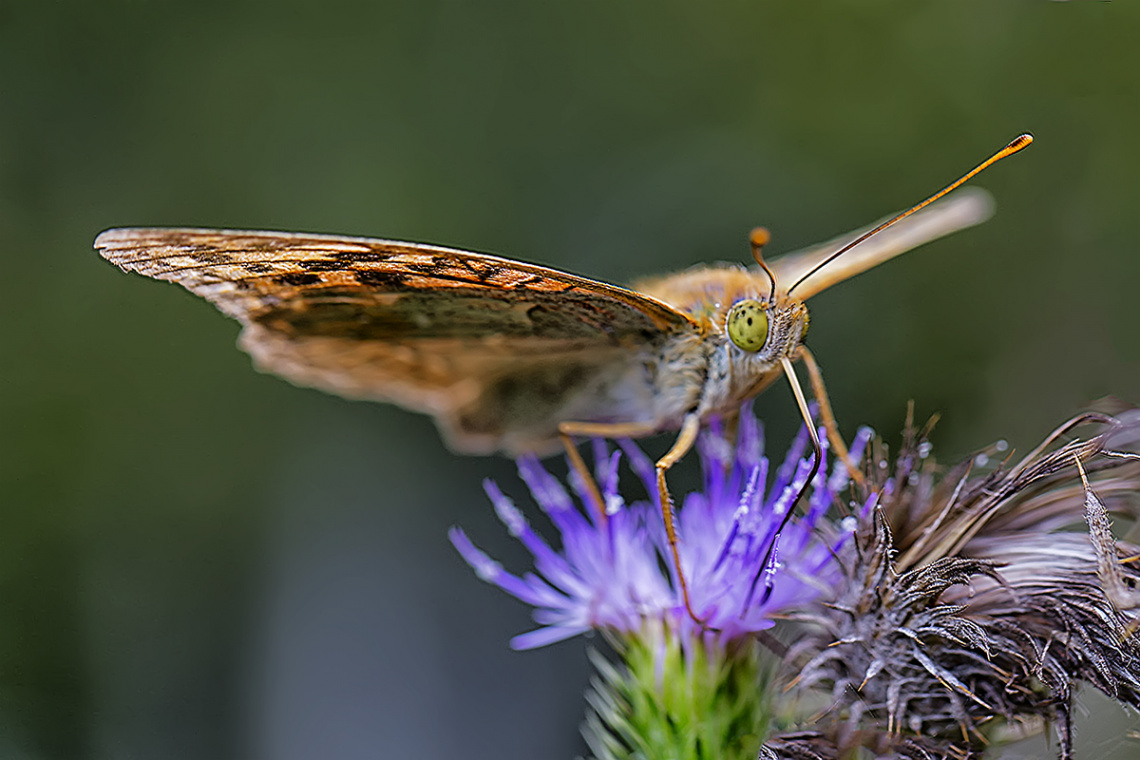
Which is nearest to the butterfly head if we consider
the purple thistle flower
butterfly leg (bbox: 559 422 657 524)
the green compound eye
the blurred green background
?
the green compound eye

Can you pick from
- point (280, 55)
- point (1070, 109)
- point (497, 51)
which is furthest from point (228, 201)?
point (1070, 109)

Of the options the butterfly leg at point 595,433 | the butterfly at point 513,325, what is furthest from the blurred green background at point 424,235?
the butterfly leg at point 595,433

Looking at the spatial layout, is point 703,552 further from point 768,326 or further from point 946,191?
point 946,191

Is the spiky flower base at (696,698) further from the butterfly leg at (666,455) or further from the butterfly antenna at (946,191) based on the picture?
the butterfly antenna at (946,191)

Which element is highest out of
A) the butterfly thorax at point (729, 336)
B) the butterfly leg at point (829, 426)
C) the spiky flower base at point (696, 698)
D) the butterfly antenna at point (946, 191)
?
the butterfly antenna at point (946, 191)

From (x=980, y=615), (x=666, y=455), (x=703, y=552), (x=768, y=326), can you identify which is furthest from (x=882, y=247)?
(x=980, y=615)

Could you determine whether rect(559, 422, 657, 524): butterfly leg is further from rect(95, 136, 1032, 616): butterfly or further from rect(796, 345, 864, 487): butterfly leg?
rect(796, 345, 864, 487): butterfly leg
